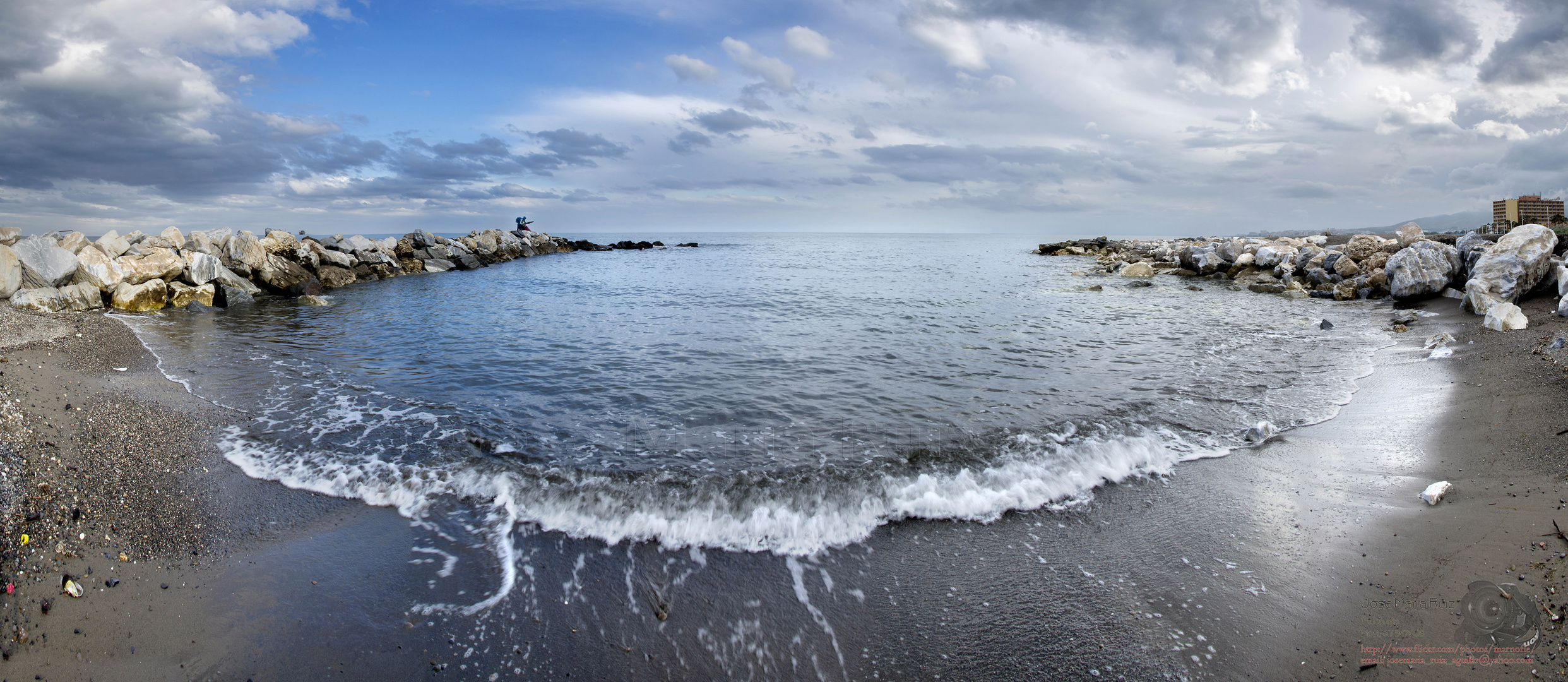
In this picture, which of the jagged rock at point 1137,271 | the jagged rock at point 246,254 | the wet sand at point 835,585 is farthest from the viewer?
the jagged rock at point 1137,271

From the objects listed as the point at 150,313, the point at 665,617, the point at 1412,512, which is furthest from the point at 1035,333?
the point at 150,313

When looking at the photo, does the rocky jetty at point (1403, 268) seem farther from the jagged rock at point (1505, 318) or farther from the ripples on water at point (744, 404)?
the ripples on water at point (744, 404)

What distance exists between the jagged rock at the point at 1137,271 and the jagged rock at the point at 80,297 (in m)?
40.1

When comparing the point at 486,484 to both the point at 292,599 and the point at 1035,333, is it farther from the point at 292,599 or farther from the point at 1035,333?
the point at 1035,333

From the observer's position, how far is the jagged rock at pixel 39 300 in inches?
575

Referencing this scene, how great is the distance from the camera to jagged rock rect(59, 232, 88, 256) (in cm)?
1828

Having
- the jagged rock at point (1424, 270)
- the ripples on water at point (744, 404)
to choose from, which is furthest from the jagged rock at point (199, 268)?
the jagged rock at point (1424, 270)

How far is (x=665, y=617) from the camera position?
4.14m

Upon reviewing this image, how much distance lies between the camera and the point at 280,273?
959 inches

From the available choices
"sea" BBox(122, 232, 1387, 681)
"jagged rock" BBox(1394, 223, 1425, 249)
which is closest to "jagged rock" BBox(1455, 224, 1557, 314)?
"sea" BBox(122, 232, 1387, 681)

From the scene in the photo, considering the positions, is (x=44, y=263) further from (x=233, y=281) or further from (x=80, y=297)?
(x=233, y=281)

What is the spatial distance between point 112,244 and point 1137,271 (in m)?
43.1

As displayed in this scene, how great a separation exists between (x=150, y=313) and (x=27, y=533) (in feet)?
60.9

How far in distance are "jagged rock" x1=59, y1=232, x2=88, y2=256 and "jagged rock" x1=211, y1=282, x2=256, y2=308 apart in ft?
10.5
